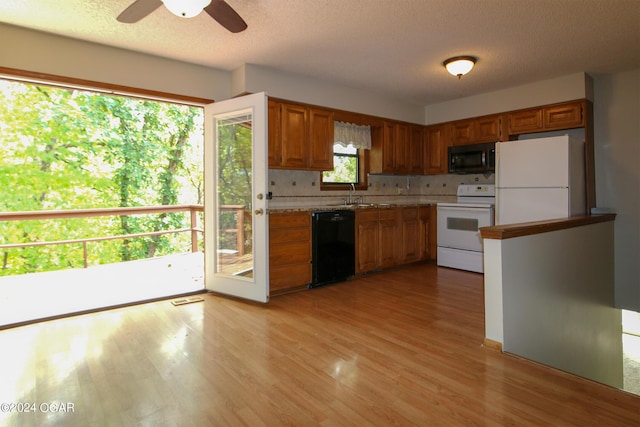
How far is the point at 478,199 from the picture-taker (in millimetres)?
5098

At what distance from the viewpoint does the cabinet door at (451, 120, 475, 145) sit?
5180 millimetres

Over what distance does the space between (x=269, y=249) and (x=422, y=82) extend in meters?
2.94

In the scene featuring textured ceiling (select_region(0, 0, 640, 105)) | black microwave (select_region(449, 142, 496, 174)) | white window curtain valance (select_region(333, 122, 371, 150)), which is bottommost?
black microwave (select_region(449, 142, 496, 174))

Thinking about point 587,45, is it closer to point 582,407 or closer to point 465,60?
point 465,60

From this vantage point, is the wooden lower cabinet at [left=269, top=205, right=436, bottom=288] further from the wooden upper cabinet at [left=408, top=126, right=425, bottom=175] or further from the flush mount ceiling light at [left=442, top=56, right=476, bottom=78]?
the flush mount ceiling light at [left=442, top=56, right=476, bottom=78]

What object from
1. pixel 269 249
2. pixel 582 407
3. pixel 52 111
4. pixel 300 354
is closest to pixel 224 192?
pixel 269 249

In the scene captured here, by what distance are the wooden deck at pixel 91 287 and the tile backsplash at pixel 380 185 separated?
1612 millimetres

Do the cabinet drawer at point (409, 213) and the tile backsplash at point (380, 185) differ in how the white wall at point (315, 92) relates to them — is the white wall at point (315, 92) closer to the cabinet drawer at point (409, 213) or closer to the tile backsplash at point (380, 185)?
the tile backsplash at point (380, 185)

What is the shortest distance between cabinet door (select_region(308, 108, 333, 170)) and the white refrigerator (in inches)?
81.9

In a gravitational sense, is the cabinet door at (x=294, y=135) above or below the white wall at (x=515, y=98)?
below

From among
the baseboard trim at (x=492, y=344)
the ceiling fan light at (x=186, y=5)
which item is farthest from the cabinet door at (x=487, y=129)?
the ceiling fan light at (x=186, y=5)

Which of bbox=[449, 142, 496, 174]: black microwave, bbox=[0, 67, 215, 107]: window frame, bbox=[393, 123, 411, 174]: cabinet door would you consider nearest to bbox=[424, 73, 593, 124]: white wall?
bbox=[449, 142, 496, 174]: black microwave

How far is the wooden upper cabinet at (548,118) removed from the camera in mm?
→ 4188

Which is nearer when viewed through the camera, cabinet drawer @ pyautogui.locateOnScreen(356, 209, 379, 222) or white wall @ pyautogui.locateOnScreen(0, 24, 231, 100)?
white wall @ pyautogui.locateOnScreen(0, 24, 231, 100)
